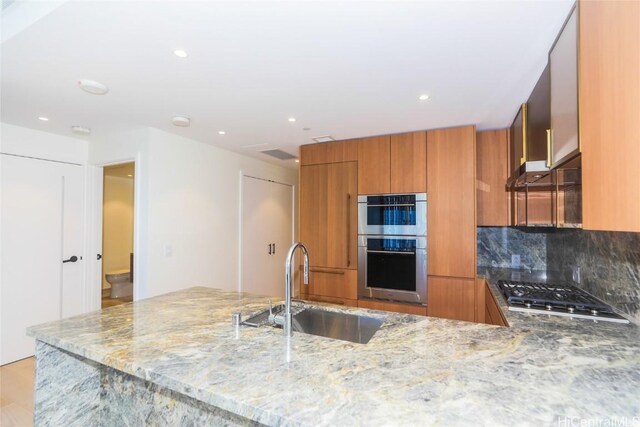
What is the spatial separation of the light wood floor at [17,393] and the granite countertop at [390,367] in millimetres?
1475

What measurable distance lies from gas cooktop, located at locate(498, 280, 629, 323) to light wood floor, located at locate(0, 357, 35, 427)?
3.42 metres

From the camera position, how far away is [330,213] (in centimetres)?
343

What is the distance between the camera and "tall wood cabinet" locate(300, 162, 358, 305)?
3.31 meters

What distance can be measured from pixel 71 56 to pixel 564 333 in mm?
2911

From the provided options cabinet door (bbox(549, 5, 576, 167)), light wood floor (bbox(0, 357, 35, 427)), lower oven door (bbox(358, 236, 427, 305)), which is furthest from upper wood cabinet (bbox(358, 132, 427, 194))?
light wood floor (bbox(0, 357, 35, 427))

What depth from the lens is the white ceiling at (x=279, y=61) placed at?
52.9 inches

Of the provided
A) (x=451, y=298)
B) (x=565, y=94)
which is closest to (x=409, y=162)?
(x=451, y=298)

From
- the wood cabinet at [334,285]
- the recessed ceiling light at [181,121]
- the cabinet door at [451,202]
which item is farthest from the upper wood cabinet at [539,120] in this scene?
the recessed ceiling light at [181,121]

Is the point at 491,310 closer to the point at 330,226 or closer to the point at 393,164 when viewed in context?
the point at 393,164

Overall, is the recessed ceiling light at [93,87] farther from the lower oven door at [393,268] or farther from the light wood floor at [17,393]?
the lower oven door at [393,268]

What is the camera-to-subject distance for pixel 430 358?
3.51 feet

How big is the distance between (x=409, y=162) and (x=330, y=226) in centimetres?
111

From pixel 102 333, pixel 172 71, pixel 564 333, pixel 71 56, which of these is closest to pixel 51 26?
pixel 71 56

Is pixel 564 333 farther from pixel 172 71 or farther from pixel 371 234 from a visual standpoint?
pixel 172 71
